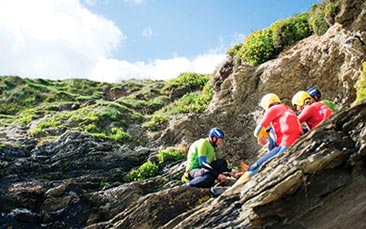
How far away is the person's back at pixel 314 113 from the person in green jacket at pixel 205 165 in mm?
2647

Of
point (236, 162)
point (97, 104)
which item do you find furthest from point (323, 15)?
point (97, 104)

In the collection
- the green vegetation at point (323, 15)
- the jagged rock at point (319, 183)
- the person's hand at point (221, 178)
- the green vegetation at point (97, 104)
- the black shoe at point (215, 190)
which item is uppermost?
the green vegetation at point (97, 104)

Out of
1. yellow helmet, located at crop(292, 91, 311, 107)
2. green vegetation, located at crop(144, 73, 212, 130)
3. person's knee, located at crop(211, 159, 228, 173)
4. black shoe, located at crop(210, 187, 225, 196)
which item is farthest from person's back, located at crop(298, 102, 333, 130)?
green vegetation, located at crop(144, 73, 212, 130)

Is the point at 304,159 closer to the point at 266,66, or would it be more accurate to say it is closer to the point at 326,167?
the point at 326,167

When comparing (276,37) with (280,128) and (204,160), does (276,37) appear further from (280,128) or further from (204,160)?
(280,128)

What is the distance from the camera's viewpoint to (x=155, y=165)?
18.9m

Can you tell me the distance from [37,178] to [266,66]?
35.4 feet

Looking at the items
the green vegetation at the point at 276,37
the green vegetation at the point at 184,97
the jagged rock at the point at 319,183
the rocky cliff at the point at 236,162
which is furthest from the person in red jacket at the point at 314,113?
the green vegetation at the point at 184,97

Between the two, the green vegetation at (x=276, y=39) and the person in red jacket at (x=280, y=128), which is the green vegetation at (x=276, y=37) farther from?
the person in red jacket at (x=280, y=128)

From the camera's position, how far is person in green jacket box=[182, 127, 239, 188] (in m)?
A: 13.2

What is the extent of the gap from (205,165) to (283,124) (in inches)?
105

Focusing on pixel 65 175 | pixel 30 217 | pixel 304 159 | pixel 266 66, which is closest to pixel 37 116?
pixel 65 175

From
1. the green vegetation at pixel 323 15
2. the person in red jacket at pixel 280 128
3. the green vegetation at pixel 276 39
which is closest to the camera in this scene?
the person in red jacket at pixel 280 128

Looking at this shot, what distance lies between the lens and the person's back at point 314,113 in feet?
38.1
